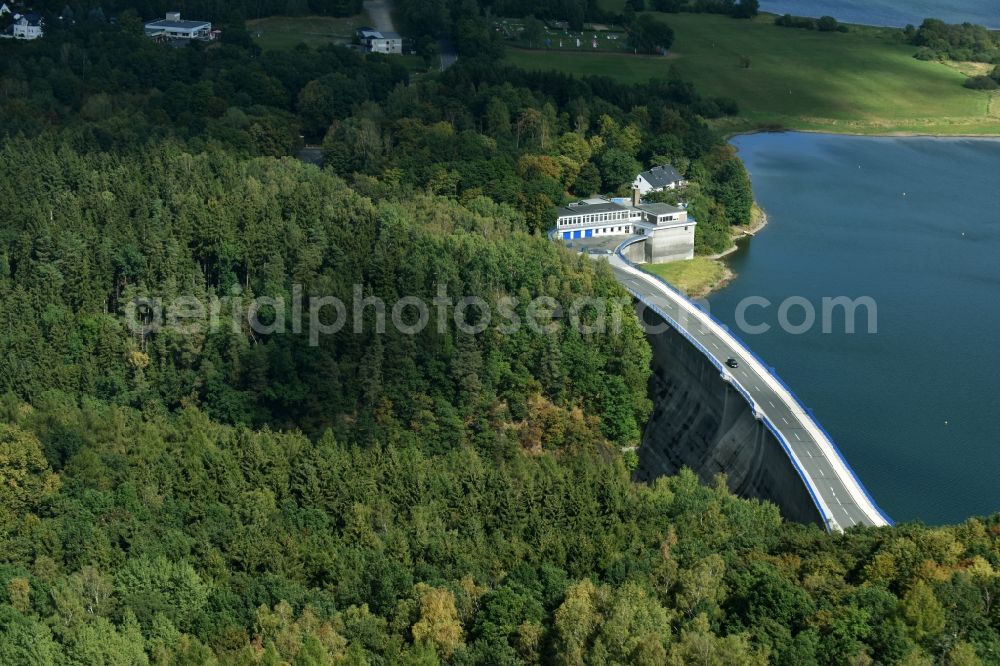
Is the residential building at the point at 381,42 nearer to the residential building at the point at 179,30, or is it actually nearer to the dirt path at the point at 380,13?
the dirt path at the point at 380,13

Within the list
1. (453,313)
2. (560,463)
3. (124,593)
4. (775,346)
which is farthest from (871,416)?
(124,593)

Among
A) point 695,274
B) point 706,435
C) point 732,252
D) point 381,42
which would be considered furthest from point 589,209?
point 381,42

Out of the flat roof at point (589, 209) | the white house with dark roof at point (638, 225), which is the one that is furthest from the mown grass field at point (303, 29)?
the white house with dark roof at point (638, 225)

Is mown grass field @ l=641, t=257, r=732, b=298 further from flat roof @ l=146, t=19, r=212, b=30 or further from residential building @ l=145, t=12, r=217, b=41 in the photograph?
flat roof @ l=146, t=19, r=212, b=30

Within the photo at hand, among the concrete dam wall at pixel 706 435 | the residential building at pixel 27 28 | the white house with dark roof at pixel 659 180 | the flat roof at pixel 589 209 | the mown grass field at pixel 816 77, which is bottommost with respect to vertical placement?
the concrete dam wall at pixel 706 435

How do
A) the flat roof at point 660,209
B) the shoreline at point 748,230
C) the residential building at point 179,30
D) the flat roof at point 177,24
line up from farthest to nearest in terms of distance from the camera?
the flat roof at point 177,24 → the residential building at point 179,30 → the shoreline at point 748,230 → the flat roof at point 660,209

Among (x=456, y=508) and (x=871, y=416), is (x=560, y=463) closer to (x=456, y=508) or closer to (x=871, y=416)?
(x=456, y=508)
